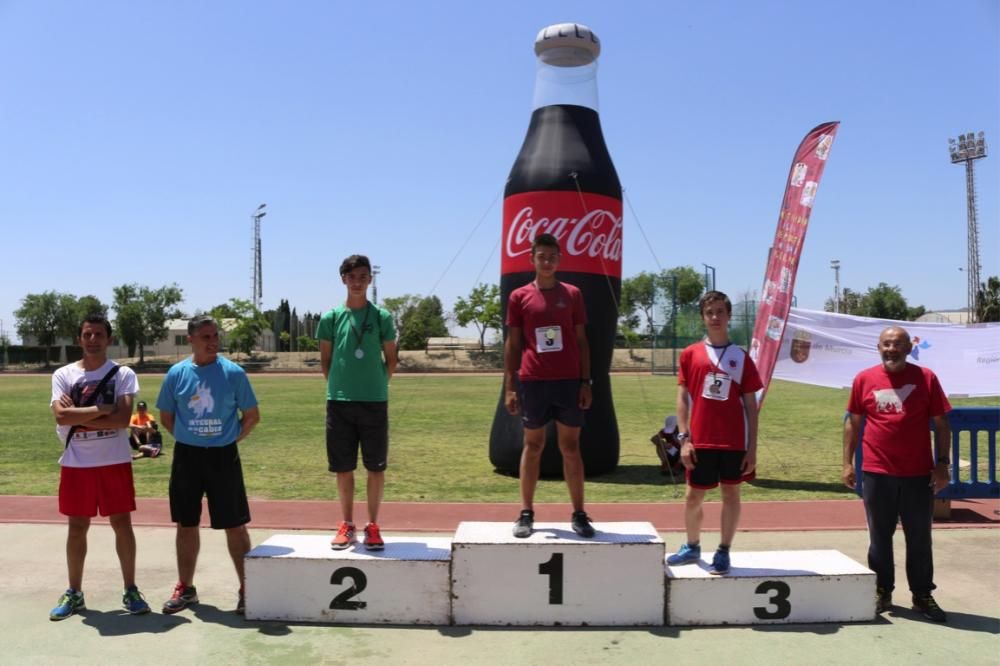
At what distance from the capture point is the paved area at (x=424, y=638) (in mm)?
4043

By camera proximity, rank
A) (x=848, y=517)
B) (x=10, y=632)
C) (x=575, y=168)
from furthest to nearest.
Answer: (x=575, y=168)
(x=848, y=517)
(x=10, y=632)

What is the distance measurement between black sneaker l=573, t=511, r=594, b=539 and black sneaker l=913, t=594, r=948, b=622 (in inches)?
79.4

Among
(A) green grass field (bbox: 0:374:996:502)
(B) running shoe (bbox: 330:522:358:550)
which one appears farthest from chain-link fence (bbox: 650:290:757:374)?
(B) running shoe (bbox: 330:522:358:550)

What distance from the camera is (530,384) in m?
5.03

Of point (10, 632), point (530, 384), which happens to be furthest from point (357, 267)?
point (10, 632)

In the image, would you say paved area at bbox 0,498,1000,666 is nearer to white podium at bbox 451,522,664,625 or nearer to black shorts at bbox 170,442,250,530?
white podium at bbox 451,522,664,625

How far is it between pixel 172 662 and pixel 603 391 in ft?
21.6

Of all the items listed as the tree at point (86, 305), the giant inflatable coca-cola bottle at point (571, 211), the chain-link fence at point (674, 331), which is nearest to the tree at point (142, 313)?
the tree at point (86, 305)

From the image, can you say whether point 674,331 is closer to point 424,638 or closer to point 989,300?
point 424,638

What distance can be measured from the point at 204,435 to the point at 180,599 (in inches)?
41.0

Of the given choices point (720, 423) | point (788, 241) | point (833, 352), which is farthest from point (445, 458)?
point (720, 423)

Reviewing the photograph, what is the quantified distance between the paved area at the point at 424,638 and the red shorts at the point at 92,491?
647 millimetres

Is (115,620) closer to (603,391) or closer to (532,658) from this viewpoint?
(532,658)

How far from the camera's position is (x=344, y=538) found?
195 inches
